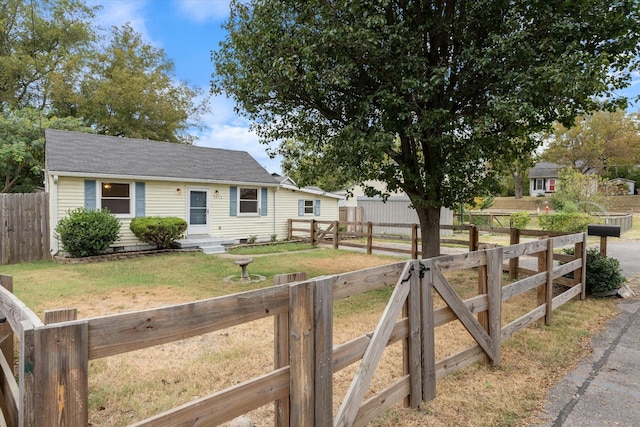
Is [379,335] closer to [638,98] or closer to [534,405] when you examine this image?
[534,405]

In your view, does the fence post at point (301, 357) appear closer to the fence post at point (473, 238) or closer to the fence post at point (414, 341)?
the fence post at point (414, 341)

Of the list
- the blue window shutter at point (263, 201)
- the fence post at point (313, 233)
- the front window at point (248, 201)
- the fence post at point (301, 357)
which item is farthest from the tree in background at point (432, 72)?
the blue window shutter at point (263, 201)

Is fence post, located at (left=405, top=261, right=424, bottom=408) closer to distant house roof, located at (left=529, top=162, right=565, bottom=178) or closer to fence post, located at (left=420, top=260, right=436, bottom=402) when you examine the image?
fence post, located at (left=420, top=260, right=436, bottom=402)

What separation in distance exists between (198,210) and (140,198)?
6.92 feet

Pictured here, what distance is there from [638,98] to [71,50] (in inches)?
1187

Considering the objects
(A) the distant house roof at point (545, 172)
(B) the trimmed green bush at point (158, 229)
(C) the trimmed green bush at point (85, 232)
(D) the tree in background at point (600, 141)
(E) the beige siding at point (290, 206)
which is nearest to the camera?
(C) the trimmed green bush at point (85, 232)

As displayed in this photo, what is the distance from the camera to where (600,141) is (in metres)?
36.0

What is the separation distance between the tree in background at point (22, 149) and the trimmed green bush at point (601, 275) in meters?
19.2

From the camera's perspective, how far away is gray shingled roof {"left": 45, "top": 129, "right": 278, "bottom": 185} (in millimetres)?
11523

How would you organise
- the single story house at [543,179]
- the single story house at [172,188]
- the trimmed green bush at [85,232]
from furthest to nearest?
the single story house at [543,179] < the single story house at [172,188] < the trimmed green bush at [85,232]

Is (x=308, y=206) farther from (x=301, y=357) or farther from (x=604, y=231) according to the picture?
(x=301, y=357)

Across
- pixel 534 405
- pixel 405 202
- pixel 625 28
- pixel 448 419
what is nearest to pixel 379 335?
pixel 448 419

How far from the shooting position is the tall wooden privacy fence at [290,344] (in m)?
1.33

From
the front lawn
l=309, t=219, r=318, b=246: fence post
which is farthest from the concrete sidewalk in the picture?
l=309, t=219, r=318, b=246: fence post
